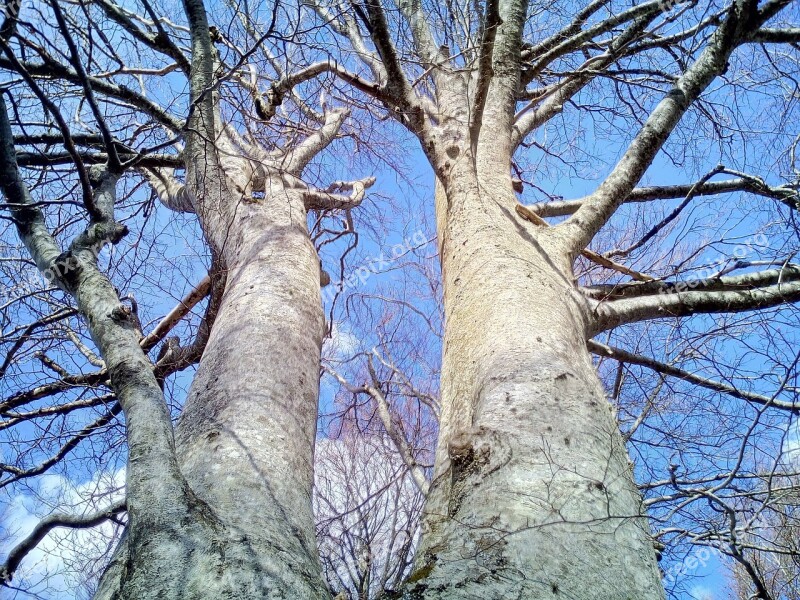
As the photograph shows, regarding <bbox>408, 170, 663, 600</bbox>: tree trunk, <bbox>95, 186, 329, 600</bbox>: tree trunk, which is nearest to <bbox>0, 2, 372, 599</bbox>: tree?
<bbox>95, 186, 329, 600</bbox>: tree trunk

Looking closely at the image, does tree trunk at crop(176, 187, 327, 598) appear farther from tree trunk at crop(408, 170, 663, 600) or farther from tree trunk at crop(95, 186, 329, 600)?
tree trunk at crop(408, 170, 663, 600)

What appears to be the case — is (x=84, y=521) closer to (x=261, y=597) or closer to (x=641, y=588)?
(x=261, y=597)

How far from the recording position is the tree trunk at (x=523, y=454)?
101 cm

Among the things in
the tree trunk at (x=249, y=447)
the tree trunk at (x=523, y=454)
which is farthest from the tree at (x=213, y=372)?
the tree trunk at (x=523, y=454)

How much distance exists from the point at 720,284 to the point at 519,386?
146cm

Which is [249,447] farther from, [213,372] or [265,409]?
[213,372]

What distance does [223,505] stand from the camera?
3.85 feet

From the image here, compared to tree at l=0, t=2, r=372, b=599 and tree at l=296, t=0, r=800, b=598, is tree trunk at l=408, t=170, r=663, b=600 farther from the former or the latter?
tree at l=0, t=2, r=372, b=599

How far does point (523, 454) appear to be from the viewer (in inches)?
50.1

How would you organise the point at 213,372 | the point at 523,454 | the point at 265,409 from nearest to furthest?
the point at 523,454, the point at 265,409, the point at 213,372

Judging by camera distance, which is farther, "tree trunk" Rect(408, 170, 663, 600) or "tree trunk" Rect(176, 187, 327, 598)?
"tree trunk" Rect(176, 187, 327, 598)

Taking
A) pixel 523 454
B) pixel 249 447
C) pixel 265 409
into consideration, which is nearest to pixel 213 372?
pixel 265 409

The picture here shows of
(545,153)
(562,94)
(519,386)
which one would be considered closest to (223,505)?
(519,386)

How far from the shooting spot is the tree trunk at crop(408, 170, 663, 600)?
1008mm
